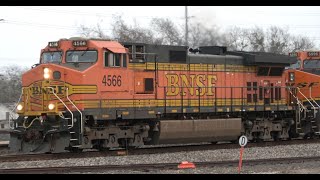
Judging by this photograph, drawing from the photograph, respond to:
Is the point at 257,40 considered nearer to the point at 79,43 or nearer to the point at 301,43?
the point at 301,43

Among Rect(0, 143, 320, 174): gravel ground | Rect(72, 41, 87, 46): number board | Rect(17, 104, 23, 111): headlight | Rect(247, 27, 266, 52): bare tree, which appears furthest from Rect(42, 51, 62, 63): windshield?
Rect(247, 27, 266, 52): bare tree

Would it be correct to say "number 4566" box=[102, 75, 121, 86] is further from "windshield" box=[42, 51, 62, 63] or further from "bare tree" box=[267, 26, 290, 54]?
"bare tree" box=[267, 26, 290, 54]

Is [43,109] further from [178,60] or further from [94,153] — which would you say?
[178,60]

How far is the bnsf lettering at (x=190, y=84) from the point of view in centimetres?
1766

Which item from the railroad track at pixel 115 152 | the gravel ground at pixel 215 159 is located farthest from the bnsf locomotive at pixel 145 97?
the gravel ground at pixel 215 159

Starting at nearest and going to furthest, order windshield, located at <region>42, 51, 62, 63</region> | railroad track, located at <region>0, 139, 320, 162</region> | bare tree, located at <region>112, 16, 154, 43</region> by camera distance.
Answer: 1. railroad track, located at <region>0, 139, 320, 162</region>
2. windshield, located at <region>42, 51, 62, 63</region>
3. bare tree, located at <region>112, 16, 154, 43</region>

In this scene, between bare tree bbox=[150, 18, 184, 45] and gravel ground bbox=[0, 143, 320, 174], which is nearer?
gravel ground bbox=[0, 143, 320, 174]

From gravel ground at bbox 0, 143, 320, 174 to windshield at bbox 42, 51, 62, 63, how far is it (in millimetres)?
3583

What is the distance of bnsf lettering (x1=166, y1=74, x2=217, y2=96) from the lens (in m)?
17.7

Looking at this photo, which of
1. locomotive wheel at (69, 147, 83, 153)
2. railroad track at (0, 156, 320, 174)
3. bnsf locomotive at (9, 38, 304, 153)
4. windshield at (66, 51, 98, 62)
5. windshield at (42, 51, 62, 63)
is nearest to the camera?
railroad track at (0, 156, 320, 174)

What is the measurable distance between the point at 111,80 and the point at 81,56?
3.76 feet

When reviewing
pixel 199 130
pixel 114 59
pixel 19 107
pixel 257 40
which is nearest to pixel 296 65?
pixel 199 130

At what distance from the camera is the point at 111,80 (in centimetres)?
1573

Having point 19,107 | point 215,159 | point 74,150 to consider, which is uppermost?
point 19,107
